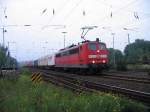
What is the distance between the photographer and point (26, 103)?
14.3 metres

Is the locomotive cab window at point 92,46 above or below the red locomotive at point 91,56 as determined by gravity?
above

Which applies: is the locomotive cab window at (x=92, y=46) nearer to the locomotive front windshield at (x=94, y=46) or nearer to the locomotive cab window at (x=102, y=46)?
the locomotive front windshield at (x=94, y=46)

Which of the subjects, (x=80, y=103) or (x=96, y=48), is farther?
(x=96, y=48)

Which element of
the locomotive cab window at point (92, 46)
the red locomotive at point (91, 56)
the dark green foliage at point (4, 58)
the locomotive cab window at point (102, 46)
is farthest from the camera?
the dark green foliage at point (4, 58)

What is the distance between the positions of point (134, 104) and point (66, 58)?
105 feet

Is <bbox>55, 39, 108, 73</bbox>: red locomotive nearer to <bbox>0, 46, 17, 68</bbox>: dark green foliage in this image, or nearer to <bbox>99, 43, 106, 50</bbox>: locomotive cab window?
<bbox>99, 43, 106, 50</bbox>: locomotive cab window

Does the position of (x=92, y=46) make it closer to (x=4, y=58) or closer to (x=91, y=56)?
(x=91, y=56)

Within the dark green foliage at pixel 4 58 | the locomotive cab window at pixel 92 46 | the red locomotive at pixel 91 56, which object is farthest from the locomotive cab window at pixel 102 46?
the dark green foliage at pixel 4 58

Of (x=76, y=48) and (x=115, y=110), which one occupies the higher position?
(x=76, y=48)

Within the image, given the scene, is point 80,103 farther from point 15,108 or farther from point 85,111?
point 15,108

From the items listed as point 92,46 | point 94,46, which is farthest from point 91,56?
point 94,46

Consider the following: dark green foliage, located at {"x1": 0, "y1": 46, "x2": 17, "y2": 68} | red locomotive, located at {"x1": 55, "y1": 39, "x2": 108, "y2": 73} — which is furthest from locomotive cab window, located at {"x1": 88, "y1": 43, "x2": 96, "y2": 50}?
dark green foliage, located at {"x1": 0, "y1": 46, "x2": 17, "y2": 68}

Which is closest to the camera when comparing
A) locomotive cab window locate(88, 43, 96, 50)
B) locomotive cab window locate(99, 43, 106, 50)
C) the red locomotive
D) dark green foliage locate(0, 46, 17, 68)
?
the red locomotive

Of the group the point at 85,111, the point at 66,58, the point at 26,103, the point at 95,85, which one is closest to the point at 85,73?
the point at 66,58
